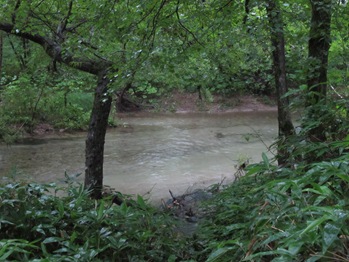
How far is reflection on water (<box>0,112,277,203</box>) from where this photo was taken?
27.0 ft

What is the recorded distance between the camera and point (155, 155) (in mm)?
10773

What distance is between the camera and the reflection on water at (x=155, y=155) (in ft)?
27.0

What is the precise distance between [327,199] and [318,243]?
410 mm

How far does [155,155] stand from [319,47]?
7633 mm

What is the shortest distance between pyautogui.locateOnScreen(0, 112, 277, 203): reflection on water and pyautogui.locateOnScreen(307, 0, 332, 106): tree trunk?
187 cm

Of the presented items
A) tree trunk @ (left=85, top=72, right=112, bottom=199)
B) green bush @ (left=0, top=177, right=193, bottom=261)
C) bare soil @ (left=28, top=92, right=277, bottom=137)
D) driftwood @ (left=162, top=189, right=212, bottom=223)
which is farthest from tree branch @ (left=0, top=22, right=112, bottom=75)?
bare soil @ (left=28, top=92, right=277, bottom=137)

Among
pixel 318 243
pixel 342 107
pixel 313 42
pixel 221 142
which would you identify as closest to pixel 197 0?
pixel 313 42

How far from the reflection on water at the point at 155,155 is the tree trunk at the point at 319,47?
73.6 inches

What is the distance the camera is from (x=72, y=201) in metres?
3.19

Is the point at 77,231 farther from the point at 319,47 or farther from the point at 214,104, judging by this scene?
the point at 214,104

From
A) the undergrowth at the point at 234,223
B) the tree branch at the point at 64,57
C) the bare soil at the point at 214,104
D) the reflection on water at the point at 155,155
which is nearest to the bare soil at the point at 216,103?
the bare soil at the point at 214,104

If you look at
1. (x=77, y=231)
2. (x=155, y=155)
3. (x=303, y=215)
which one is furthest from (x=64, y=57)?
(x=155, y=155)

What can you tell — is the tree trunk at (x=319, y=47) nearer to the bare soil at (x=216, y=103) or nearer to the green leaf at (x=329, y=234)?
the green leaf at (x=329, y=234)

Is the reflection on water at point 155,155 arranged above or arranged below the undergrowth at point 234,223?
below
